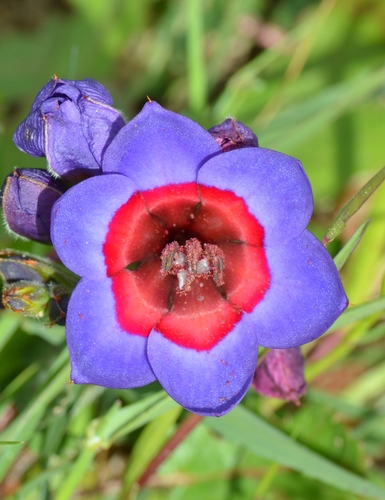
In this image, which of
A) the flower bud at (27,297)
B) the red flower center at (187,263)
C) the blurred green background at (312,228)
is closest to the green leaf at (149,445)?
the blurred green background at (312,228)

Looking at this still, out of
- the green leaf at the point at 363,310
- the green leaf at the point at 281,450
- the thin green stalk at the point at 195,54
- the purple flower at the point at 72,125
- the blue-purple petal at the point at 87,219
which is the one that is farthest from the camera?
the thin green stalk at the point at 195,54

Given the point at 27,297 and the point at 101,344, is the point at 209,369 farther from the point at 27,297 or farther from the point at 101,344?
the point at 27,297

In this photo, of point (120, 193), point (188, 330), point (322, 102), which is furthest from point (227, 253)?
point (322, 102)

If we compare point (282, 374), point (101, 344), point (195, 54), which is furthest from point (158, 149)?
point (195, 54)

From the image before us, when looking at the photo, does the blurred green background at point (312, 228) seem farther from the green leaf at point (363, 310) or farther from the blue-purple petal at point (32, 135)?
the blue-purple petal at point (32, 135)

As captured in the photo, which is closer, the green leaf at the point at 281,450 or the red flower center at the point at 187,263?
the red flower center at the point at 187,263

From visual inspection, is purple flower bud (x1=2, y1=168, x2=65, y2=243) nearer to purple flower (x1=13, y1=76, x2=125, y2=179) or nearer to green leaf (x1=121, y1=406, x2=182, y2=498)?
purple flower (x1=13, y1=76, x2=125, y2=179)
